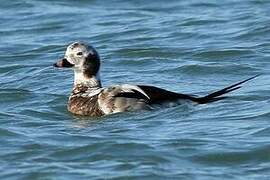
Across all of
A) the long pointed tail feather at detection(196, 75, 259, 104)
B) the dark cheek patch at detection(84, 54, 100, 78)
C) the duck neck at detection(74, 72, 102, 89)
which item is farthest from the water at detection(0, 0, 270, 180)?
the dark cheek patch at detection(84, 54, 100, 78)

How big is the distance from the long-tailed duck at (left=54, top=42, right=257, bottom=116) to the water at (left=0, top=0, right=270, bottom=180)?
113 mm

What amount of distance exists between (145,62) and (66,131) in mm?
4184

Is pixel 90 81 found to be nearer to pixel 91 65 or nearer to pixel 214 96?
pixel 91 65

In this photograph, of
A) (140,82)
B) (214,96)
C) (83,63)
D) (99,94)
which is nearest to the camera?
(99,94)

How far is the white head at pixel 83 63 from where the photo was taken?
42.9 ft

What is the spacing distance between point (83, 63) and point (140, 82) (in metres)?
1.55

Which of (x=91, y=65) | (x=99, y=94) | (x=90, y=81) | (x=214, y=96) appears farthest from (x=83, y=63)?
(x=214, y=96)

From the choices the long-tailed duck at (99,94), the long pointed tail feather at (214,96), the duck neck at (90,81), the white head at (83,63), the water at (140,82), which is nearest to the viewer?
the water at (140,82)

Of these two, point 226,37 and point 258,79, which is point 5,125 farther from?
point 226,37

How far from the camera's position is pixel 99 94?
12734 mm

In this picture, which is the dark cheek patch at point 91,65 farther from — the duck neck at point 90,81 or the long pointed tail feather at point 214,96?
the long pointed tail feather at point 214,96

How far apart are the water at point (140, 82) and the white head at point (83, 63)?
17.6 inches

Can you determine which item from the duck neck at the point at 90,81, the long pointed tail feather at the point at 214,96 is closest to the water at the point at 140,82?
the long pointed tail feather at the point at 214,96

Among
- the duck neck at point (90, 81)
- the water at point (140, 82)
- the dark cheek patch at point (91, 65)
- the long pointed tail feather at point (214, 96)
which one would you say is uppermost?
the dark cheek patch at point (91, 65)
